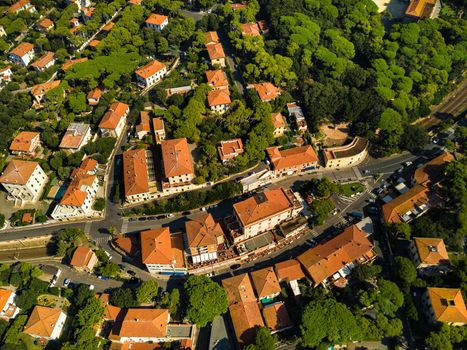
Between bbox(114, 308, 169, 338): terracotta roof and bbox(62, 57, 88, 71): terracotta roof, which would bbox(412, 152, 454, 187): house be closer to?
bbox(114, 308, 169, 338): terracotta roof

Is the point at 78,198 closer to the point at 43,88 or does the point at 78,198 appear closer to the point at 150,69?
the point at 43,88

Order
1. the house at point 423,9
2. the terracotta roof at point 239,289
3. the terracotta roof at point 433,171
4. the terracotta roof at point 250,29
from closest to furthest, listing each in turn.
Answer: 1. the terracotta roof at point 239,289
2. the terracotta roof at point 433,171
3. the terracotta roof at point 250,29
4. the house at point 423,9

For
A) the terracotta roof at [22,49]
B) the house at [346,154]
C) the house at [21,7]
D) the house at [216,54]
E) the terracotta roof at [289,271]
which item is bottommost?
the terracotta roof at [289,271]

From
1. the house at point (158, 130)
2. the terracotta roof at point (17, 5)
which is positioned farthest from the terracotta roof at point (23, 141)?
the terracotta roof at point (17, 5)

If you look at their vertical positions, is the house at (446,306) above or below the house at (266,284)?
above

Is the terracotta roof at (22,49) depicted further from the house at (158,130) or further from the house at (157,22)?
the house at (158,130)

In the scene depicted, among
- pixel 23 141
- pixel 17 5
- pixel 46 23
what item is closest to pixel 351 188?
pixel 23 141
